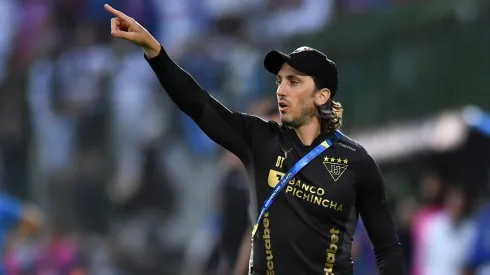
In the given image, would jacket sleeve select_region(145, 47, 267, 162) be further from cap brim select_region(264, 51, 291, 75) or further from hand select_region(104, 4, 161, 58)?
cap brim select_region(264, 51, 291, 75)

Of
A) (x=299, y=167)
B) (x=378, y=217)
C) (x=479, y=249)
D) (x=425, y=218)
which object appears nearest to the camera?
(x=299, y=167)

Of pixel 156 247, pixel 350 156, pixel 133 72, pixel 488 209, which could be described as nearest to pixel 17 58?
pixel 133 72

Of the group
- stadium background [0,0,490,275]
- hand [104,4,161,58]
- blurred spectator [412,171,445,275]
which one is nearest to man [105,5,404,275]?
hand [104,4,161,58]

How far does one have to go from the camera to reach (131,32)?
4.77 m

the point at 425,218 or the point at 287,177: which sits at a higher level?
the point at 425,218

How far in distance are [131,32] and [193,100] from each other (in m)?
0.37

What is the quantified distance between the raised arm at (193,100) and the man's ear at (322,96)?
0.26 m

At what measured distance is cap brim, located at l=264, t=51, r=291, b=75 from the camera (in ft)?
16.2

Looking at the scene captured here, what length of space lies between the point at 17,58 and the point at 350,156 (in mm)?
11054

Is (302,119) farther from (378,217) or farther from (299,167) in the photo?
(378,217)

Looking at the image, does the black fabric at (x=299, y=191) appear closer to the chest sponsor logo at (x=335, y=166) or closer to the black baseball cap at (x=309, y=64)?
the chest sponsor logo at (x=335, y=166)

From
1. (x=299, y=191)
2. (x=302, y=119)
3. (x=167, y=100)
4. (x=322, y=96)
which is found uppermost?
(x=167, y=100)

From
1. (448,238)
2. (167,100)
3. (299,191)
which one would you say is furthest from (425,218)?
(299,191)

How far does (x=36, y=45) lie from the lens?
50.2ft
